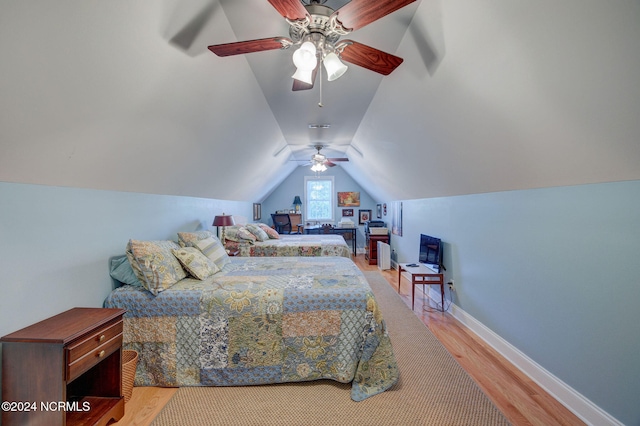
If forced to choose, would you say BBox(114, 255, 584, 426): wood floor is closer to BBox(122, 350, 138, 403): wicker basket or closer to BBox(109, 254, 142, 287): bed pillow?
BBox(122, 350, 138, 403): wicker basket

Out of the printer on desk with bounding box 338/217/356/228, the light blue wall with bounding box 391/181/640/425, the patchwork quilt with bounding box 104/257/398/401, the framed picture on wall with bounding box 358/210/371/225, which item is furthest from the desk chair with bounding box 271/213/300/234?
the patchwork quilt with bounding box 104/257/398/401

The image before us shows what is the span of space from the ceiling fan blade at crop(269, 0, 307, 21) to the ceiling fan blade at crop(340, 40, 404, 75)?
29 centimetres

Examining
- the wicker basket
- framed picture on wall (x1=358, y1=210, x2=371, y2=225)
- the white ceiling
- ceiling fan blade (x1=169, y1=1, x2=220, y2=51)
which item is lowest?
the wicker basket

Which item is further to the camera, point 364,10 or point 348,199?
point 348,199

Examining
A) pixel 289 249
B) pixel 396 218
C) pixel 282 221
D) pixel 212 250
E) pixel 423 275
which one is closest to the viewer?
pixel 212 250

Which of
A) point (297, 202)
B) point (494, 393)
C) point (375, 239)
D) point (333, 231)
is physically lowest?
point (494, 393)

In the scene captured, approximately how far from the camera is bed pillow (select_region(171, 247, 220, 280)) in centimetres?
226

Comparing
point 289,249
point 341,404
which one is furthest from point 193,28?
point 289,249

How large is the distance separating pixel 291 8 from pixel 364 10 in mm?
321

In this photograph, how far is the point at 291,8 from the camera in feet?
3.81

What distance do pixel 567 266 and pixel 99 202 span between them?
3.43 m

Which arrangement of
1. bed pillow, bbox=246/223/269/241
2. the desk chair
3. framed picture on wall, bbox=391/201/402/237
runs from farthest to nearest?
the desk chair < framed picture on wall, bbox=391/201/402/237 < bed pillow, bbox=246/223/269/241

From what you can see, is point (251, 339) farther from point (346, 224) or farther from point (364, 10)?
point (346, 224)

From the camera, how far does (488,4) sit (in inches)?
50.1
